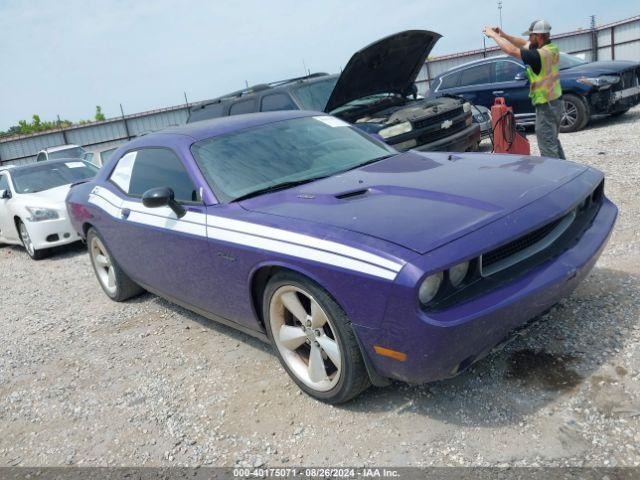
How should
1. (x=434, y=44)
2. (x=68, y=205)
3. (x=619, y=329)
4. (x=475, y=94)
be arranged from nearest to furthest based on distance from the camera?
(x=619, y=329), (x=68, y=205), (x=434, y=44), (x=475, y=94)

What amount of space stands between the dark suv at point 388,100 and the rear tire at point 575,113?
3.07 metres

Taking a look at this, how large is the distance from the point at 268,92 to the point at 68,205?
12.1ft

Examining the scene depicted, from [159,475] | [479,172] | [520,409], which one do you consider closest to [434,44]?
[479,172]

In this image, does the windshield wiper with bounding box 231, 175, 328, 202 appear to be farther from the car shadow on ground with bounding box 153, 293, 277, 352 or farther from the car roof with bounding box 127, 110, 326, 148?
the car shadow on ground with bounding box 153, 293, 277, 352

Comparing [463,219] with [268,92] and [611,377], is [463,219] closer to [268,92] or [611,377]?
[611,377]

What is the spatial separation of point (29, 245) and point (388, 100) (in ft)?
18.5

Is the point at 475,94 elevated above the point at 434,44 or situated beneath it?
situated beneath

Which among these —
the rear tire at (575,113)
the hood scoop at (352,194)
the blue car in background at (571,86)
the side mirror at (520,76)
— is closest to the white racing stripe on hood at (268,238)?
the hood scoop at (352,194)

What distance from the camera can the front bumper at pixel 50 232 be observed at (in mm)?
7820

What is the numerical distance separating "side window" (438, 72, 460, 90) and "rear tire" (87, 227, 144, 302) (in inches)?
332

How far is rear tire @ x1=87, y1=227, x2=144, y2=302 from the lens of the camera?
4.98 meters

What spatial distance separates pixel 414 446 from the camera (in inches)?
100

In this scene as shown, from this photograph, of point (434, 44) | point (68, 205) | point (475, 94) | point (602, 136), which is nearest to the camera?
point (68, 205)

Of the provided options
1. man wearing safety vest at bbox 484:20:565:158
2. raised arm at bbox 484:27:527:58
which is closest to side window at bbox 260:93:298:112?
raised arm at bbox 484:27:527:58
